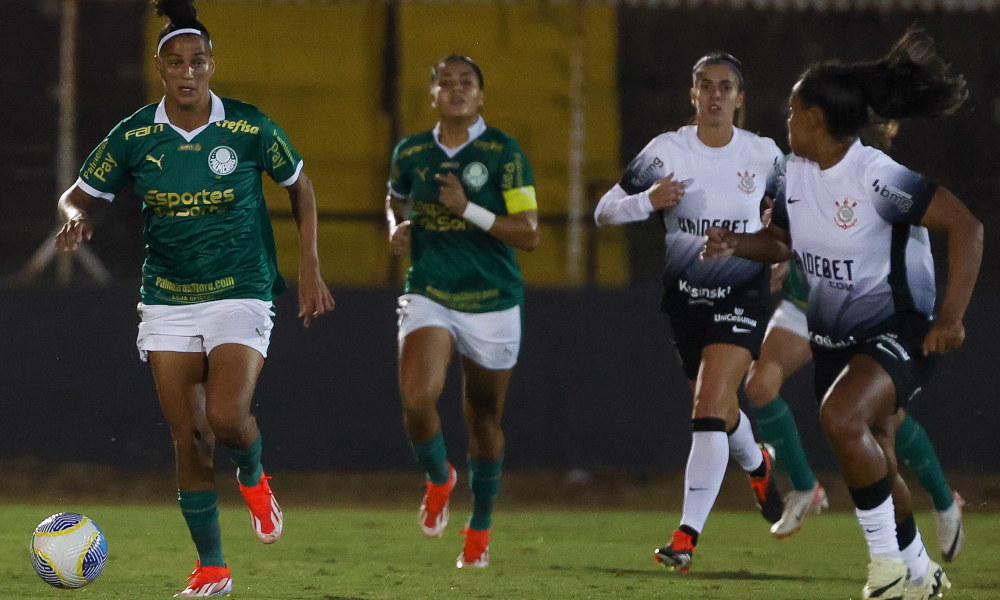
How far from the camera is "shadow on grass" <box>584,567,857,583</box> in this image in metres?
6.83

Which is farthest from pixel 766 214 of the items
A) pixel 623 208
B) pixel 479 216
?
pixel 479 216

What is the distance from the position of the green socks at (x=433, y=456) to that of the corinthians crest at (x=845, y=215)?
248cm

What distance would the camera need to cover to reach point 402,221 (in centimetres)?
750

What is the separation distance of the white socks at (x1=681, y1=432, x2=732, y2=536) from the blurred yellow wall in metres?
4.29

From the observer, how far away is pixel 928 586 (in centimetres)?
561

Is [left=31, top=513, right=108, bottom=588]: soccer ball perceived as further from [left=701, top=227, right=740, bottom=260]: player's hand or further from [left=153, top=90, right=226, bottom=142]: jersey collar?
[left=701, top=227, right=740, bottom=260]: player's hand

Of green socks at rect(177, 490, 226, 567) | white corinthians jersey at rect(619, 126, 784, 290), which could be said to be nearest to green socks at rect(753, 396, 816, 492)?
white corinthians jersey at rect(619, 126, 784, 290)

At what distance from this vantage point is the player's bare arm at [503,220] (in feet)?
22.5

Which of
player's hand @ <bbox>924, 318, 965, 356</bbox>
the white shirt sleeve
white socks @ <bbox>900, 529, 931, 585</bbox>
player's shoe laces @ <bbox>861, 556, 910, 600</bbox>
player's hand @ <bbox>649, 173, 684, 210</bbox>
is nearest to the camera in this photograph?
player's hand @ <bbox>924, 318, 965, 356</bbox>

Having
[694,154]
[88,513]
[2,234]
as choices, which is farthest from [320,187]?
[694,154]

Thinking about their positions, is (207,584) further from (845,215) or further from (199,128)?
(845,215)

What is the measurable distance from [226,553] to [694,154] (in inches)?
122

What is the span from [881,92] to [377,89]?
6.17 m

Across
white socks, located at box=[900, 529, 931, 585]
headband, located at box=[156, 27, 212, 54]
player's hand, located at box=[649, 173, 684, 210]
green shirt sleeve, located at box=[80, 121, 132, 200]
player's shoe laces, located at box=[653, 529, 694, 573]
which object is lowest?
player's shoe laces, located at box=[653, 529, 694, 573]
